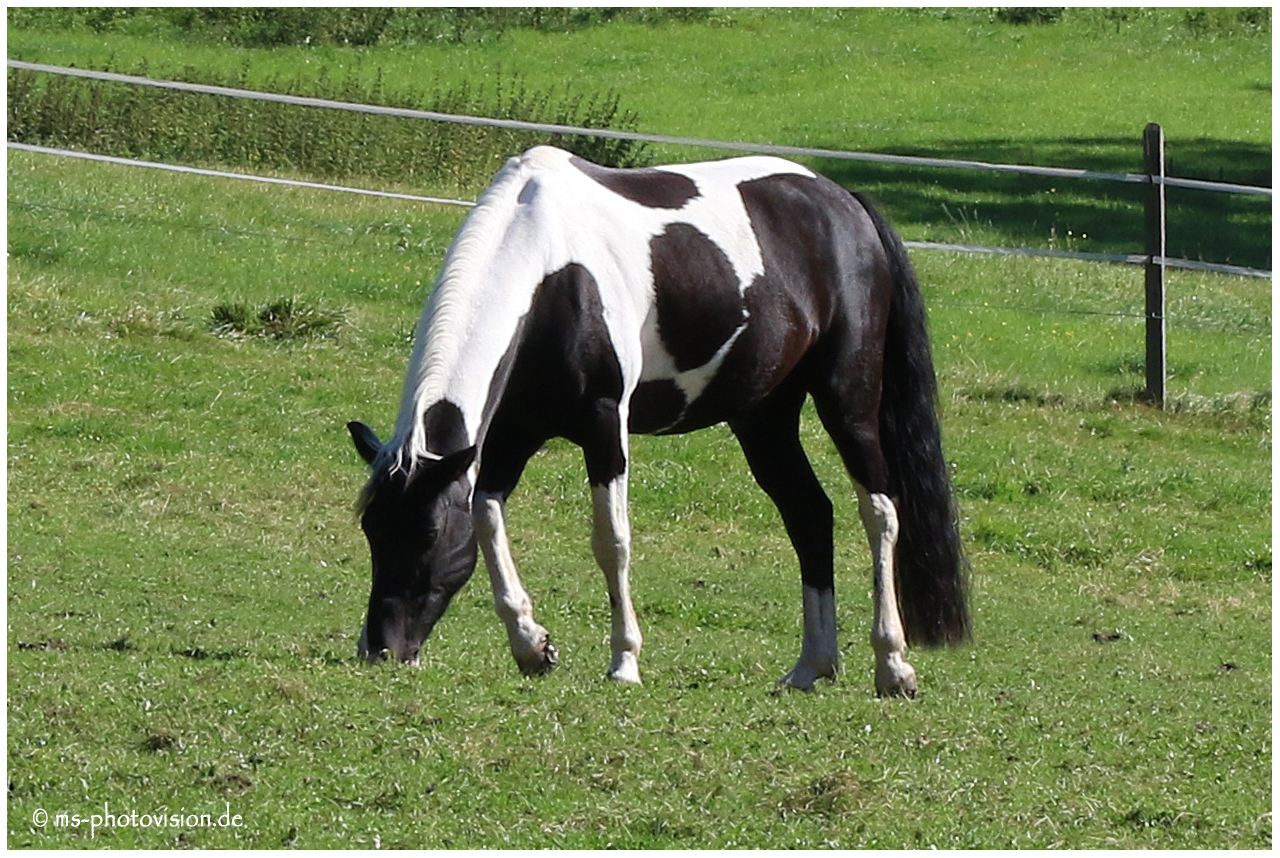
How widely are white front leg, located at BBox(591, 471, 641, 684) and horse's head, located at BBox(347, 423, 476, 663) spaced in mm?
532

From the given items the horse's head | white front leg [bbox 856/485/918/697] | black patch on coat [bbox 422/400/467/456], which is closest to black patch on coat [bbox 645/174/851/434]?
white front leg [bbox 856/485/918/697]

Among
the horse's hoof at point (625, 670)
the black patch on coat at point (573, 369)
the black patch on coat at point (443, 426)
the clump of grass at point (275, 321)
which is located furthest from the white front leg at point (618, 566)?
the clump of grass at point (275, 321)

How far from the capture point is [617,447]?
22.2 ft

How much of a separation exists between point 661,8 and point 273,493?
23.6 metres

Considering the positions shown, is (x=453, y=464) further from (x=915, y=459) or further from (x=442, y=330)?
(x=915, y=459)

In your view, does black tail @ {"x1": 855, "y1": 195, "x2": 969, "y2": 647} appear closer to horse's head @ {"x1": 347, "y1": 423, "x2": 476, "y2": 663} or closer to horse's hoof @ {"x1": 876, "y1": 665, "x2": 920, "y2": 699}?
horse's hoof @ {"x1": 876, "y1": 665, "x2": 920, "y2": 699}

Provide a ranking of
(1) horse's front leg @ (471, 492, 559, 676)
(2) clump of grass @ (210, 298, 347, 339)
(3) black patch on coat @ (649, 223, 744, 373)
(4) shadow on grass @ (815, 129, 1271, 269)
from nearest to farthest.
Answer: (1) horse's front leg @ (471, 492, 559, 676)
(3) black patch on coat @ (649, 223, 744, 373)
(2) clump of grass @ (210, 298, 347, 339)
(4) shadow on grass @ (815, 129, 1271, 269)

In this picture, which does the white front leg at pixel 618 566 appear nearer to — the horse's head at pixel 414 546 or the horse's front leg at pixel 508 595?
the horse's front leg at pixel 508 595

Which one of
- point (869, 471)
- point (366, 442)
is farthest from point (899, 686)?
point (366, 442)

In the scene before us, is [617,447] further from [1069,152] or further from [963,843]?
[1069,152]

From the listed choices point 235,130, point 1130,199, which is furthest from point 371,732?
point 1130,199

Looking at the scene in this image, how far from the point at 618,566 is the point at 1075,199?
1833 centimetres

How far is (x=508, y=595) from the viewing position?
22.4 ft

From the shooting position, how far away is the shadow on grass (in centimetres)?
Answer: 2181
